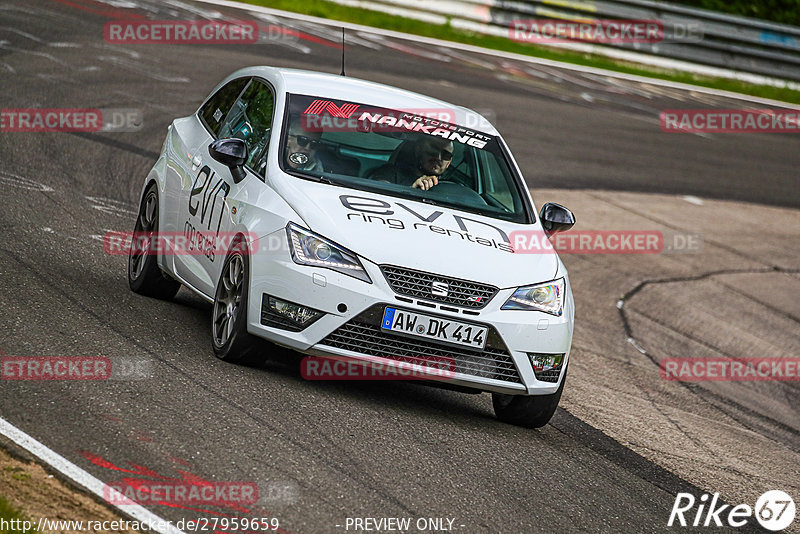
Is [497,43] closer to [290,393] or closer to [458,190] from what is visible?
[458,190]

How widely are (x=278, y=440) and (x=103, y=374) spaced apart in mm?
1143

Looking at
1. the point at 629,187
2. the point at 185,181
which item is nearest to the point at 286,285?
the point at 185,181

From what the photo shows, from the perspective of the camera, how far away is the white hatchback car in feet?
21.6

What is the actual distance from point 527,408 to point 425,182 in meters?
1.58

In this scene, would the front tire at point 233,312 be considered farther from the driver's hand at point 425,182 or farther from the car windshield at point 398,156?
the driver's hand at point 425,182

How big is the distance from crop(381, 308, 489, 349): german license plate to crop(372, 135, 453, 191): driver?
1.28 meters

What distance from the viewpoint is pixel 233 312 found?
6961 millimetres

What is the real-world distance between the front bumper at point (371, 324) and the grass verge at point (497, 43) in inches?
738

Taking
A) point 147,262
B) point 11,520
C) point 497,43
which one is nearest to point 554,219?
point 147,262

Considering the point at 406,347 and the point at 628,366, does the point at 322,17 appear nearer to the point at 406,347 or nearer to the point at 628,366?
the point at 628,366

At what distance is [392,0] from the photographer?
26.2 metres

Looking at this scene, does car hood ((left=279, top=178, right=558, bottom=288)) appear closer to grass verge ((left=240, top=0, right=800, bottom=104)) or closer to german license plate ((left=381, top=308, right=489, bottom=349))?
german license plate ((left=381, top=308, right=489, bottom=349))

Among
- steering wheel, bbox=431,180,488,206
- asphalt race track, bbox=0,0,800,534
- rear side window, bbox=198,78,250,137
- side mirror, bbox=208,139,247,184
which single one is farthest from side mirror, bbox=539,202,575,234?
rear side window, bbox=198,78,250,137

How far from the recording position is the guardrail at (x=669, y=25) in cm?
2623
